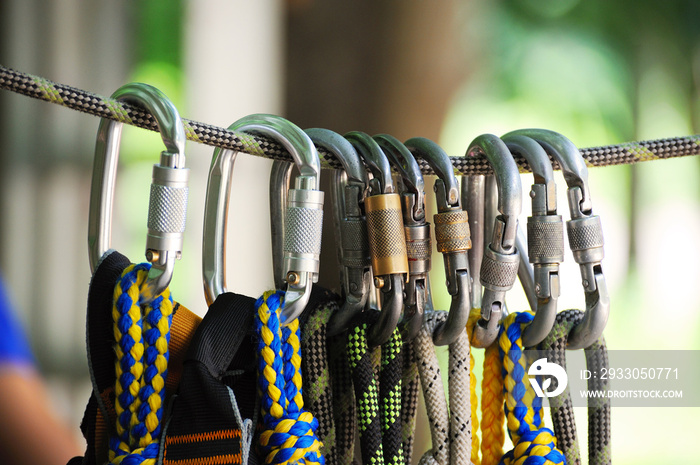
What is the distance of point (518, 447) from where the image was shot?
0.46 m

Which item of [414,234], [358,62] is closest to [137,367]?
[414,234]

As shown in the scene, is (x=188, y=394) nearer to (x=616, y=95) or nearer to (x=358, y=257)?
(x=358, y=257)

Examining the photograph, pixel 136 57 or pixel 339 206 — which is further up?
pixel 136 57

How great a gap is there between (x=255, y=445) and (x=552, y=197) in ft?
0.86

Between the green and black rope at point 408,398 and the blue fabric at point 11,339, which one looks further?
the blue fabric at point 11,339

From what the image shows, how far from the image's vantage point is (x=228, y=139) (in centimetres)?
→ 42

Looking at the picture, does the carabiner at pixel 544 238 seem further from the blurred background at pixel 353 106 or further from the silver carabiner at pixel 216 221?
the blurred background at pixel 353 106

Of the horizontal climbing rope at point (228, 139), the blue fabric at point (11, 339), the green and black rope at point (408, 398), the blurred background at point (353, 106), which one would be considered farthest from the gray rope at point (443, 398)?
the blue fabric at point (11, 339)

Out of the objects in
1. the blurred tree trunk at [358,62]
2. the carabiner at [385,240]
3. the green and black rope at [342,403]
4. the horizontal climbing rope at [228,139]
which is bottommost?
the green and black rope at [342,403]

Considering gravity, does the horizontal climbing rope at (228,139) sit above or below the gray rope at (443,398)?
above

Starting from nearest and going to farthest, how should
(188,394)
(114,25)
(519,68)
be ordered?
(188,394)
(114,25)
(519,68)

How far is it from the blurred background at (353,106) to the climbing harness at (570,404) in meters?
0.50

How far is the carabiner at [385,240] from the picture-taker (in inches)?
16.7

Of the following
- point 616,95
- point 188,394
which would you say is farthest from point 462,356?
point 616,95
